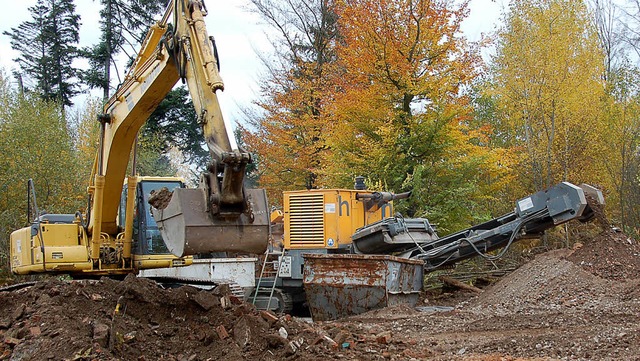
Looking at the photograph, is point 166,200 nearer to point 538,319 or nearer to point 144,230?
point 144,230

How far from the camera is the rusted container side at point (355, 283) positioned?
11133 mm

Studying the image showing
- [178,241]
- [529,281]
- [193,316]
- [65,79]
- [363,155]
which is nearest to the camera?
[178,241]

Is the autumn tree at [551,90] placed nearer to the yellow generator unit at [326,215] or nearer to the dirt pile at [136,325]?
the yellow generator unit at [326,215]

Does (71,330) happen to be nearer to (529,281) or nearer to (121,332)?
(121,332)

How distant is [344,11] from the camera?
18.6 meters

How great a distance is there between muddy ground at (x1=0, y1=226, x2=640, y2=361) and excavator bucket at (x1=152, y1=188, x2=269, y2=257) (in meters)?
1.09

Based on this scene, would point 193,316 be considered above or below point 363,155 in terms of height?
below

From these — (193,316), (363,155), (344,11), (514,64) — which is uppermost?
(344,11)

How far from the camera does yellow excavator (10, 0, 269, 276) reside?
19.2 feet

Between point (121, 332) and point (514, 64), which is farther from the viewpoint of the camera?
point (514, 64)

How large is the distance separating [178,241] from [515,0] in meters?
17.6

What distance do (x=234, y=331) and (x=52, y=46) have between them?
29.5 meters

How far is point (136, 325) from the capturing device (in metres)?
6.91

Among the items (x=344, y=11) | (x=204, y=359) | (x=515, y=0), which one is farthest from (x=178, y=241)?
A: (x=515, y=0)
